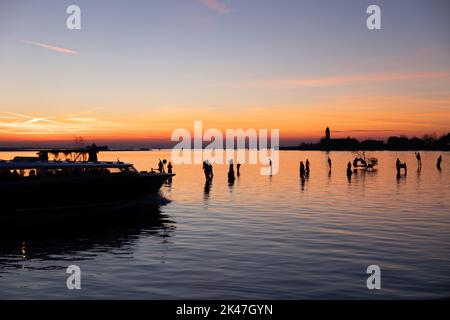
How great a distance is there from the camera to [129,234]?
22031 millimetres

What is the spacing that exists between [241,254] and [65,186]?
46.8 ft

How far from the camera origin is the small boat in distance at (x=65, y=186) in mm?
25766

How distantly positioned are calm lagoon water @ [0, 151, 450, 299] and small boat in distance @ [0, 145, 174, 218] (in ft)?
8.02

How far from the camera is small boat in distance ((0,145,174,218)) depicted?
84.5 ft

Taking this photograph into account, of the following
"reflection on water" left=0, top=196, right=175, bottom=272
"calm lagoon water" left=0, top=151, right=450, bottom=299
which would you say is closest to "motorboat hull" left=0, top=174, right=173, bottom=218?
"reflection on water" left=0, top=196, right=175, bottom=272

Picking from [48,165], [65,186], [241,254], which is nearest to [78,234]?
[65,186]

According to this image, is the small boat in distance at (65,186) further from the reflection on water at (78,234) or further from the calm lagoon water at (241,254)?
the calm lagoon water at (241,254)

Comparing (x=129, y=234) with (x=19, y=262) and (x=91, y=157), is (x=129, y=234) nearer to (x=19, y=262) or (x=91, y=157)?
(x=19, y=262)

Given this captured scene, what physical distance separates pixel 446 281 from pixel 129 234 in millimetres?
13843

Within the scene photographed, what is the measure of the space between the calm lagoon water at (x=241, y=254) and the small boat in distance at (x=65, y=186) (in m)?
2.44

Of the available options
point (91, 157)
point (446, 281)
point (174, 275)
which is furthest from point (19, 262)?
point (91, 157)

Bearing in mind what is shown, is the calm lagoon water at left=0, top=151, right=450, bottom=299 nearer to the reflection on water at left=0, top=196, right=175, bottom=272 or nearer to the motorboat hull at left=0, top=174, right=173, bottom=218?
the reflection on water at left=0, top=196, right=175, bottom=272

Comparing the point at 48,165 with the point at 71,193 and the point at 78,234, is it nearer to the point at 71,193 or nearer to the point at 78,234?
the point at 71,193

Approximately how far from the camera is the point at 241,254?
55.9ft
